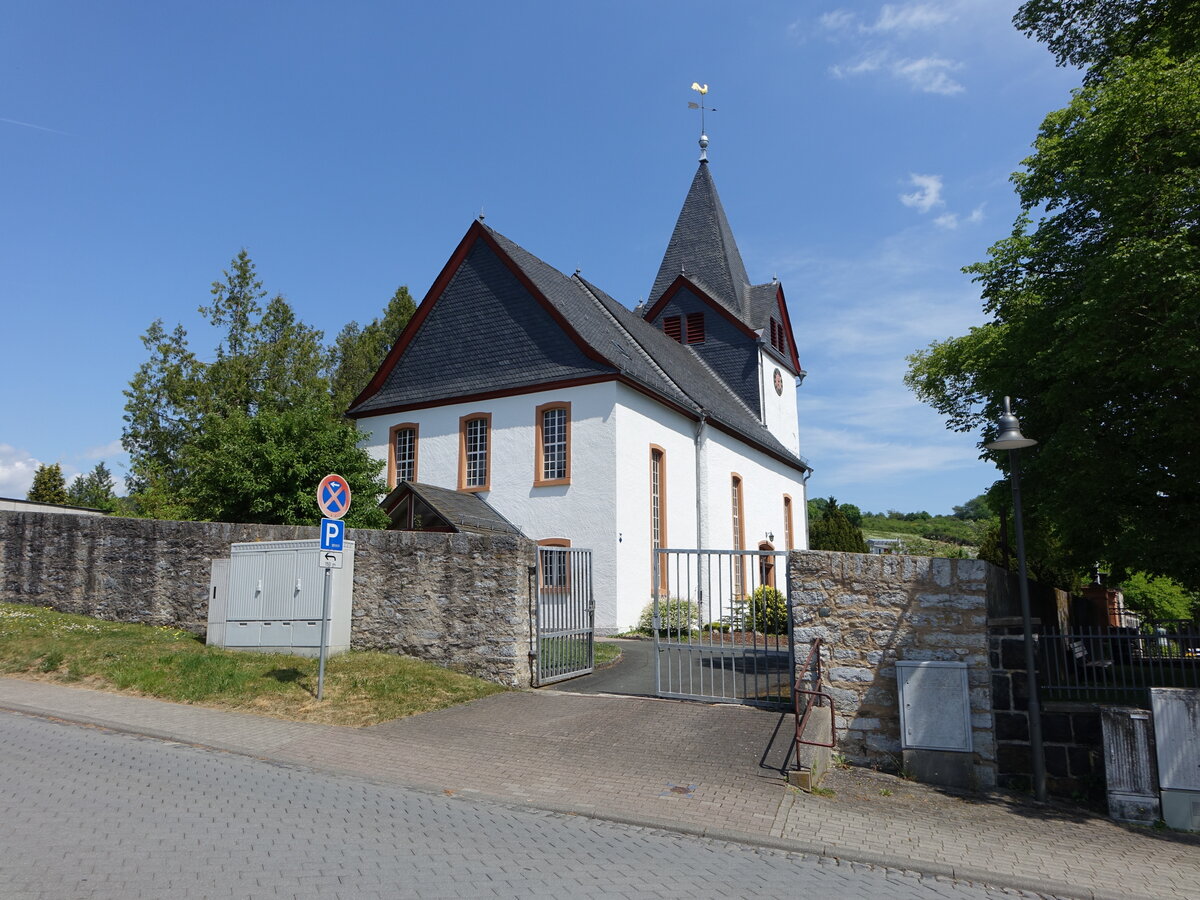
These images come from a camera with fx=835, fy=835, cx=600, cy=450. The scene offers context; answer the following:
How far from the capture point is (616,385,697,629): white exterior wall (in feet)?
69.5

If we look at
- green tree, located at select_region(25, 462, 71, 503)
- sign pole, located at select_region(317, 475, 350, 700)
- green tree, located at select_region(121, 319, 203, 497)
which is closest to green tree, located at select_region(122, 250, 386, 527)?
green tree, located at select_region(121, 319, 203, 497)

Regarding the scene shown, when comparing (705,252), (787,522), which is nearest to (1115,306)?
(787,522)

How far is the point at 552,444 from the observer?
2262 centimetres

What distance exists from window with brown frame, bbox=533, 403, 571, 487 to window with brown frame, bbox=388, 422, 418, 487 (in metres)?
4.67

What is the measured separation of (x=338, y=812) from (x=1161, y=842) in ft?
22.3

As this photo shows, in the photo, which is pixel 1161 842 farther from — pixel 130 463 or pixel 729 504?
pixel 130 463

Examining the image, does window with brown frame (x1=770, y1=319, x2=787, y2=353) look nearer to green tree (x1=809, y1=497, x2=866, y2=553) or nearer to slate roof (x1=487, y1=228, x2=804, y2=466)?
slate roof (x1=487, y1=228, x2=804, y2=466)

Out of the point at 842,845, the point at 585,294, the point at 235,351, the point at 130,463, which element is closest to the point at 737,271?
the point at 585,294

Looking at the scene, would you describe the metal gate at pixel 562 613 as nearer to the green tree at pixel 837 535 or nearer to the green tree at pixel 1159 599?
the green tree at pixel 1159 599

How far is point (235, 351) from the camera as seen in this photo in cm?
3219

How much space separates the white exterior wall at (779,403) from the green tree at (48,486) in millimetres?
53713

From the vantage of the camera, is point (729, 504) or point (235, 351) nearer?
point (729, 504)

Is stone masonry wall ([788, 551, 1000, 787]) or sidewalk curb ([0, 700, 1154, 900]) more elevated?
stone masonry wall ([788, 551, 1000, 787])

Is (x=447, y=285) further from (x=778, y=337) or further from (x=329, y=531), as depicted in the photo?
(x=329, y=531)
